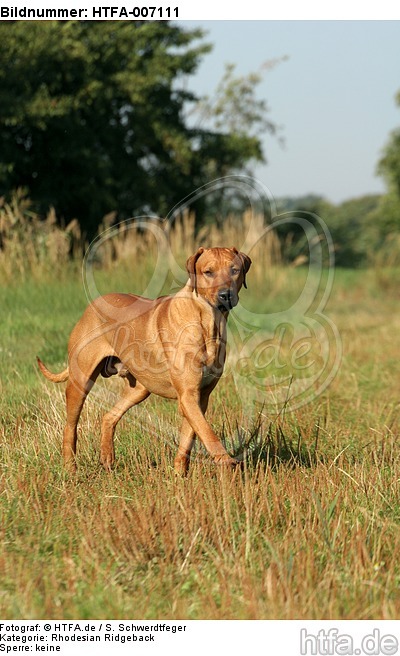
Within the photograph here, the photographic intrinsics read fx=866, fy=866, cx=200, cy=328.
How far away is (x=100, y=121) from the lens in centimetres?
2506

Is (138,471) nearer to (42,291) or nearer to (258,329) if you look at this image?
(42,291)

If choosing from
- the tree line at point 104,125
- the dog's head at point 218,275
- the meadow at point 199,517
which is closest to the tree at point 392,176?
the tree line at point 104,125

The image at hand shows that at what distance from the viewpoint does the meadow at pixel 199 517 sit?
12.7ft

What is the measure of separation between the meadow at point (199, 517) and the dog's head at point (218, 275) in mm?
999

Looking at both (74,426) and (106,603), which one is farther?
(74,426)

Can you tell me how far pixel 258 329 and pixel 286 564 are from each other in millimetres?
9318

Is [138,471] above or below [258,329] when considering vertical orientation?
below

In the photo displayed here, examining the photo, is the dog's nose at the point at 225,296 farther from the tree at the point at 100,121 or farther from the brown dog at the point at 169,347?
the tree at the point at 100,121

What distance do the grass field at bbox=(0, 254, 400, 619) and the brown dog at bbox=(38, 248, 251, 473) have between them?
282 millimetres

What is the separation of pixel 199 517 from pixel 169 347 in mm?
1041

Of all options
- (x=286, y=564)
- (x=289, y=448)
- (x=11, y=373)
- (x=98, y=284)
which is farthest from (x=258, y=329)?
(x=286, y=564)

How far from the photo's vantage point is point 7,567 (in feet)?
13.5

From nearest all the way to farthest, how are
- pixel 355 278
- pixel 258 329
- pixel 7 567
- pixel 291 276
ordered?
pixel 7 567
pixel 258 329
pixel 291 276
pixel 355 278

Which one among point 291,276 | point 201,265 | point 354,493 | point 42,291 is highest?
point 291,276
